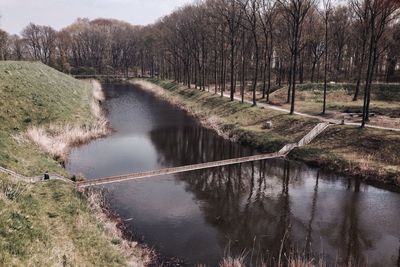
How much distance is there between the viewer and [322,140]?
30.8 meters

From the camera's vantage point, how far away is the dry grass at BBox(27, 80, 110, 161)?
84.9ft

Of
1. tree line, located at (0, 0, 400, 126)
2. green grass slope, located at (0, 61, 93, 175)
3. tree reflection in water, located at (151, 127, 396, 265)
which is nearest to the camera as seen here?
tree reflection in water, located at (151, 127, 396, 265)

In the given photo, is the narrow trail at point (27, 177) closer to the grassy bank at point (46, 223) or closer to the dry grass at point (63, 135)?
the grassy bank at point (46, 223)

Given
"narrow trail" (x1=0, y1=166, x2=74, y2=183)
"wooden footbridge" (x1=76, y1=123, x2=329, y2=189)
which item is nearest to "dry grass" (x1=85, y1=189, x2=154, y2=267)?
"wooden footbridge" (x1=76, y1=123, x2=329, y2=189)

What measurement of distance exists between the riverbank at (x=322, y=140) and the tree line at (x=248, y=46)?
2.61 m

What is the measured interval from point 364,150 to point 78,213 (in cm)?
2259

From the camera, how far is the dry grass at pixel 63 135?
25878 mm

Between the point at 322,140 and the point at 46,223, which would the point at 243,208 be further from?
the point at 322,140

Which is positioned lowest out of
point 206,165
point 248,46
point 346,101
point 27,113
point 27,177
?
point 206,165

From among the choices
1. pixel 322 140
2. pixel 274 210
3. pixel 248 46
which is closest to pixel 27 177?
pixel 274 210

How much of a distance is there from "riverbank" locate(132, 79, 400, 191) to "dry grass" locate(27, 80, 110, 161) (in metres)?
13.4

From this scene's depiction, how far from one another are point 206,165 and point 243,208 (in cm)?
584

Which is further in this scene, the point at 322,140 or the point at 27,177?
the point at 322,140

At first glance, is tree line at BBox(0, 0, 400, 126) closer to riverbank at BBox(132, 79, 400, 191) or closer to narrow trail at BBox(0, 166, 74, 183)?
riverbank at BBox(132, 79, 400, 191)
